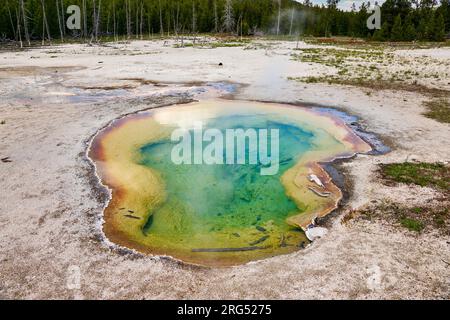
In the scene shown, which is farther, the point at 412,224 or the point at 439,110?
the point at 439,110

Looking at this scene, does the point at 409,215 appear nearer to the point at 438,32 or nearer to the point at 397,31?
the point at 438,32

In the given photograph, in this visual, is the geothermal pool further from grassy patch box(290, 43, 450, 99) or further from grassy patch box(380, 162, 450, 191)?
grassy patch box(290, 43, 450, 99)

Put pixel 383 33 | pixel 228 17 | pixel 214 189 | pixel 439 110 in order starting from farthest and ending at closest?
pixel 228 17 < pixel 383 33 < pixel 439 110 < pixel 214 189

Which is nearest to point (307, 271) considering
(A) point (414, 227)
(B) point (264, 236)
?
(B) point (264, 236)

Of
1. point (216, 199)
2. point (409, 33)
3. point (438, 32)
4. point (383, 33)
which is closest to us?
point (216, 199)

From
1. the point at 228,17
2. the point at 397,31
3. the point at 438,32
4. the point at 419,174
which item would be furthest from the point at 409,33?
the point at 419,174

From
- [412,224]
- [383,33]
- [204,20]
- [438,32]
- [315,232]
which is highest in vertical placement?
[204,20]

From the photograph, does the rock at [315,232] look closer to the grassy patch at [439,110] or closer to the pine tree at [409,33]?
the grassy patch at [439,110]
